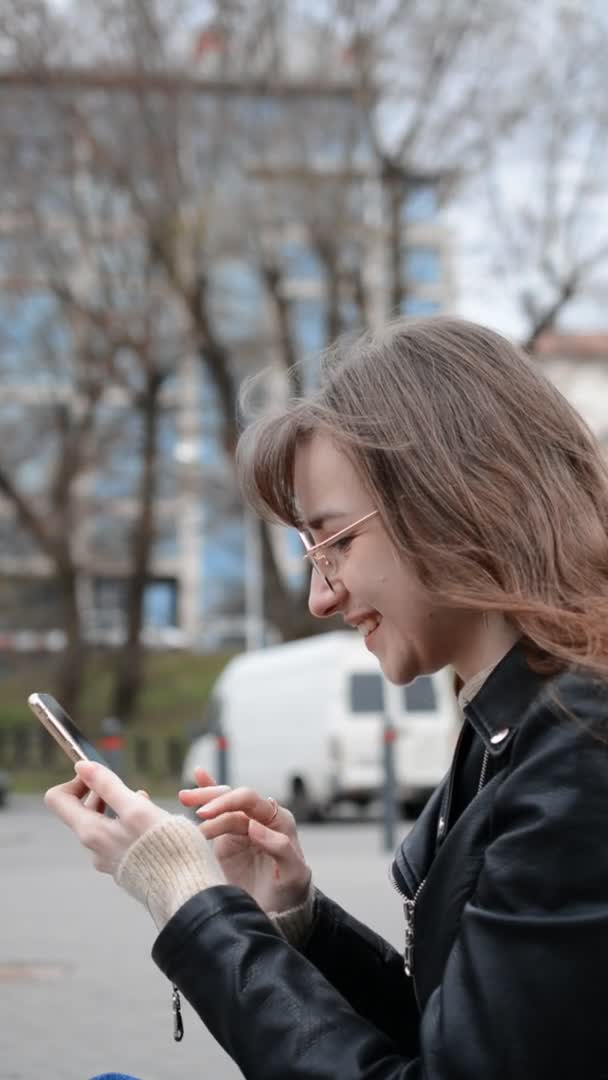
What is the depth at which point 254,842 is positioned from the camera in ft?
8.60

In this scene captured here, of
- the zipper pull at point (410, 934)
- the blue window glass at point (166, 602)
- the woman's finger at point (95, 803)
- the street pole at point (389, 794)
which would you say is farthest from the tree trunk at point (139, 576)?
the blue window glass at point (166, 602)

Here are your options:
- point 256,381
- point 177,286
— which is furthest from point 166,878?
point 177,286

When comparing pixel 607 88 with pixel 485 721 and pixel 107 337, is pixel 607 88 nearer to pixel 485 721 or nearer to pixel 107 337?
pixel 107 337

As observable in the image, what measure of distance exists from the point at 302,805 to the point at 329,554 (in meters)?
20.0

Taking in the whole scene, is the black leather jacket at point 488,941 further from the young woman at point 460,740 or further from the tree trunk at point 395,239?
the tree trunk at point 395,239

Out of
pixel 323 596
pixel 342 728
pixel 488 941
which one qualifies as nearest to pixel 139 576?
pixel 342 728

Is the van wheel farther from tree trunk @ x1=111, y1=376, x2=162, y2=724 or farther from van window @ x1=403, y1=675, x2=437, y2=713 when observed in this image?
tree trunk @ x1=111, y1=376, x2=162, y2=724

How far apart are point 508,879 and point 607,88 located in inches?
988

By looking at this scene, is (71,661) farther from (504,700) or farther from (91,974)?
(504,700)

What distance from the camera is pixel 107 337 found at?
2917 cm

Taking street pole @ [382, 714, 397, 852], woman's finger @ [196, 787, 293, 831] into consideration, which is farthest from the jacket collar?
street pole @ [382, 714, 397, 852]

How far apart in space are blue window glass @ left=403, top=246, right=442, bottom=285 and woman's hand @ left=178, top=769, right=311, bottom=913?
26831 mm

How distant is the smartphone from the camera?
2509 mm

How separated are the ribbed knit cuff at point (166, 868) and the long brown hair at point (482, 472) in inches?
16.9
